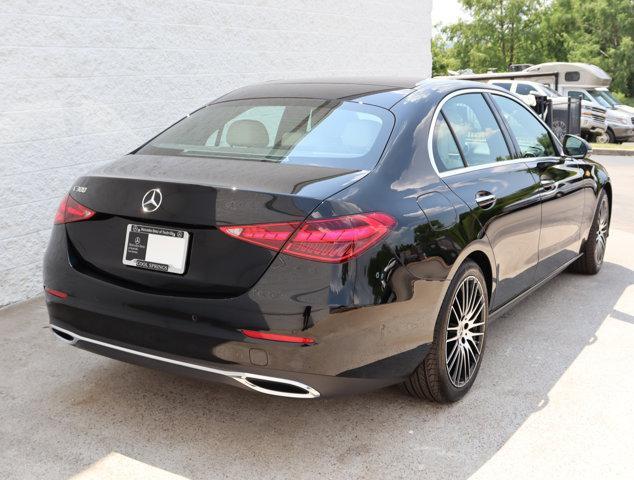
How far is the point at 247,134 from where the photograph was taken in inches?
145

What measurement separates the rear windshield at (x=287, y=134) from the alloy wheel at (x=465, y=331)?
0.85 meters

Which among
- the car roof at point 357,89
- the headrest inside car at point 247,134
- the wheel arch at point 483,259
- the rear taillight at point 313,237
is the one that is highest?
the car roof at point 357,89

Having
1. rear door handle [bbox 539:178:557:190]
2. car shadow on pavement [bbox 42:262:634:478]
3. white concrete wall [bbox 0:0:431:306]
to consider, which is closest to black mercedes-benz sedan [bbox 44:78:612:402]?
car shadow on pavement [bbox 42:262:634:478]

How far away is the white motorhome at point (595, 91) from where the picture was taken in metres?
21.2

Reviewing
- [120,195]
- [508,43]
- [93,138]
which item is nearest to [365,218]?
[120,195]

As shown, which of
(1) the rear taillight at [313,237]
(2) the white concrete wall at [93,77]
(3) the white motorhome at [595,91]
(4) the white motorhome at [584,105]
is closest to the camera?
(1) the rear taillight at [313,237]

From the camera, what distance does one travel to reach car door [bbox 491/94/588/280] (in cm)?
472

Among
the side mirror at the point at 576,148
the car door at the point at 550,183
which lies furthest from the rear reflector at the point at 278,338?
the side mirror at the point at 576,148

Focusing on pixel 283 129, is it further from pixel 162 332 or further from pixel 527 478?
pixel 527 478

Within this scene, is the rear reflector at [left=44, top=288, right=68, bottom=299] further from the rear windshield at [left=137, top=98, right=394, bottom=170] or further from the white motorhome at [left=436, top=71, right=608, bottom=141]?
the white motorhome at [left=436, top=71, right=608, bottom=141]

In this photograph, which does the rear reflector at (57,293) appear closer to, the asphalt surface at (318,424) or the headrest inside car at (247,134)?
the asphalt surface at (318,424)

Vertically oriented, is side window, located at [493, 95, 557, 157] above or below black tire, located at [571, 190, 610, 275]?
above

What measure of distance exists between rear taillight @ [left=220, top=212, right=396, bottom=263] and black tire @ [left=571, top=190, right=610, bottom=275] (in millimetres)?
3613

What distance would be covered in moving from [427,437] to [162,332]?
1.28m
